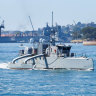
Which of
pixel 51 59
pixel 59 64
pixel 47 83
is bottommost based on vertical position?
pixel 47 83

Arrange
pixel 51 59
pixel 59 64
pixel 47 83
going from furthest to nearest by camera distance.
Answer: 1. pixel 51 59
2. pixel 59 64
3. pixel 47 83

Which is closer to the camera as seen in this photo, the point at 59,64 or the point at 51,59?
the point at 59,64

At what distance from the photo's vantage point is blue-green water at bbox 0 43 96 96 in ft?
156

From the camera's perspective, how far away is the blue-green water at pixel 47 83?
4747 cm

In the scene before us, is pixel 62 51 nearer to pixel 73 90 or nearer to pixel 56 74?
pixel 56 74

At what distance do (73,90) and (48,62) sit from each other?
1970 cm

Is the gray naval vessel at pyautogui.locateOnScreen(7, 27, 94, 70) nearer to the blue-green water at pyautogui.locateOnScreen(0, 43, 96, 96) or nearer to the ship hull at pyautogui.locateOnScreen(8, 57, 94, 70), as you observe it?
the ship hull at pyautogui.locateOnScreen(8, 57, 94, 70)

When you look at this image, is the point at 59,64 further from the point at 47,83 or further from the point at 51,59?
the point at 47,83

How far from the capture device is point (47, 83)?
53688 millimetres

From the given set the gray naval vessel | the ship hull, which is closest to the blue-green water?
the ship hull

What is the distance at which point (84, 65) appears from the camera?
66188 mm

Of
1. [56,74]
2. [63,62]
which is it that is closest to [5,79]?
[56,74]

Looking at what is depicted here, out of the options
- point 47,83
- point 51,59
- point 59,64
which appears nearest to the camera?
point 47,83

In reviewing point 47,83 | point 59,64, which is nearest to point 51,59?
point 59,64
